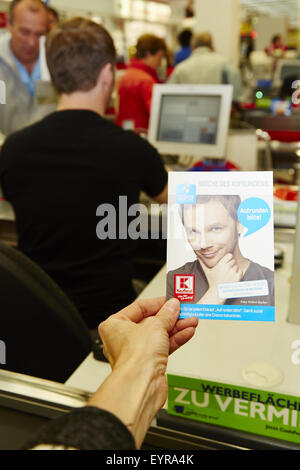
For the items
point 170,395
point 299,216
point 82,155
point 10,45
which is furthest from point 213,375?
point 10,45

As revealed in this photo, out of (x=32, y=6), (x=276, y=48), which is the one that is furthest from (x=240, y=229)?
(x=276, y=48)

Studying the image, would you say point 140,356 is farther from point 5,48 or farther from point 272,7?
point 272,7

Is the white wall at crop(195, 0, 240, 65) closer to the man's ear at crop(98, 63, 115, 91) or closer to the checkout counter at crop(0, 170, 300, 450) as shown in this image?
the man's ear at crop(98, 63, 115, 91)

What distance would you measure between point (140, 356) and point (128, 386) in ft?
0.13

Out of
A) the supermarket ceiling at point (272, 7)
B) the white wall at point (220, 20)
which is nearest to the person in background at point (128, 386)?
the white wall at point (220, 20)

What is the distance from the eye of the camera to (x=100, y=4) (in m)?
7.95

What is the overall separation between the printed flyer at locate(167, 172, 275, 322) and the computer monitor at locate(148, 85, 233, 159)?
4.92ft

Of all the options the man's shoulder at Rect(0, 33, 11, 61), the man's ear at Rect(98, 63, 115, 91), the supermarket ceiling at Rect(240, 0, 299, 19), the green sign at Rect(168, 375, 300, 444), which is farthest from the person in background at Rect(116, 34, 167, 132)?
the supermarket ceiling at Rect(240, 0, 299, 19)

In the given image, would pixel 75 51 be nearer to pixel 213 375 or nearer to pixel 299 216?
pixel 299 216

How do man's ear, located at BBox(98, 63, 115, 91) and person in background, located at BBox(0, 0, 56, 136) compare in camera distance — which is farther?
person in background, located at BBox(0, 0, 56, 136)

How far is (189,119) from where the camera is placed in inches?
80.5

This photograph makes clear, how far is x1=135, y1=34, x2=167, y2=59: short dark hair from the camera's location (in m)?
3.48

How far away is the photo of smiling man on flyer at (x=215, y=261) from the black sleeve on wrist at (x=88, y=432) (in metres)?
0.16

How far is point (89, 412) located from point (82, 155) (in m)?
0.93
